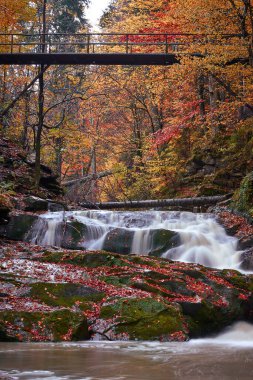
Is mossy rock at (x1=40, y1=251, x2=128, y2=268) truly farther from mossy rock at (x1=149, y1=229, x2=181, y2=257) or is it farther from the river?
mossy rock at (x1=149, y1=229, x2=181, y2=257)

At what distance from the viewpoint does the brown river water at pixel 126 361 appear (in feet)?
11.1

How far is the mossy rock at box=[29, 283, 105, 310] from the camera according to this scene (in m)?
6.21

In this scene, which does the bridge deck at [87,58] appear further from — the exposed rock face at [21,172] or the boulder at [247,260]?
the boulder at [247,260]

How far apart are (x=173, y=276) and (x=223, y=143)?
12452 millimetres

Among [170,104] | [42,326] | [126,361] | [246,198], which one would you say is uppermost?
[170,104]

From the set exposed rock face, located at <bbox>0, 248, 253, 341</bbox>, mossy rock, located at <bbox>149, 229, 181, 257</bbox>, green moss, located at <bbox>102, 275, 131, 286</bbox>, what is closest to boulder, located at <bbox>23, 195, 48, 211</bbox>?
mossy rock, located at <bbox>149, 229, 181, 257</bbox>

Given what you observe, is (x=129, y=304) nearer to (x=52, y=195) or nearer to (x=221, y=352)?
(x=221, y=352)

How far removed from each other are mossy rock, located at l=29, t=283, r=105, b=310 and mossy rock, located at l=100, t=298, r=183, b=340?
0.45 meters

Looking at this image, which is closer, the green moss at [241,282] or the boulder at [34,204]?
the green moss at [241,282]

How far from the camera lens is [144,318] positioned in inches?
233

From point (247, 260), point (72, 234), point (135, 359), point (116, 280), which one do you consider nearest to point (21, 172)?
point (72, 234)

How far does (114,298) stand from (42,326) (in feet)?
4.14

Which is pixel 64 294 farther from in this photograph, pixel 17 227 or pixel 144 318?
pixel 17 227

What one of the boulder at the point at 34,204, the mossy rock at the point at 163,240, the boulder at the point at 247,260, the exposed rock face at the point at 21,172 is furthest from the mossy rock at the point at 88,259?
the exposed rock face at the point at 21,172
